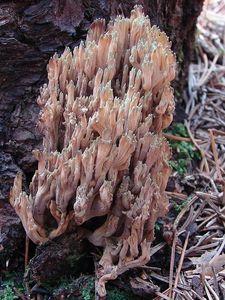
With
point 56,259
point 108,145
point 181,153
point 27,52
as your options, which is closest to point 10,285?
point 56,259

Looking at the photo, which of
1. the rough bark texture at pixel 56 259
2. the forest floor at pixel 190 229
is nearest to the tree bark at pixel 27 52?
the rough bark texture at pixel 56 259

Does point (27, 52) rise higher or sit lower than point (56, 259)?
higher

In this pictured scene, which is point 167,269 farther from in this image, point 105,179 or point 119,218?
point 105,179

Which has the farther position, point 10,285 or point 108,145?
point 10,285

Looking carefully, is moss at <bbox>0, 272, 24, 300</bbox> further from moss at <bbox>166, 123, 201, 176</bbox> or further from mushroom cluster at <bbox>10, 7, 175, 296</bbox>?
moss at <bbox>166, 123, 201, 176</bbox>

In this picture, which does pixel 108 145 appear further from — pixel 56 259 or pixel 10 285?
pixel 10 285

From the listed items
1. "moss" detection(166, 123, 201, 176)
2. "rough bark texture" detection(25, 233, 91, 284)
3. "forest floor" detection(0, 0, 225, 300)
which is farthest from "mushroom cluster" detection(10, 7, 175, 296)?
"moss" detection(166, 123, 201, 176)
